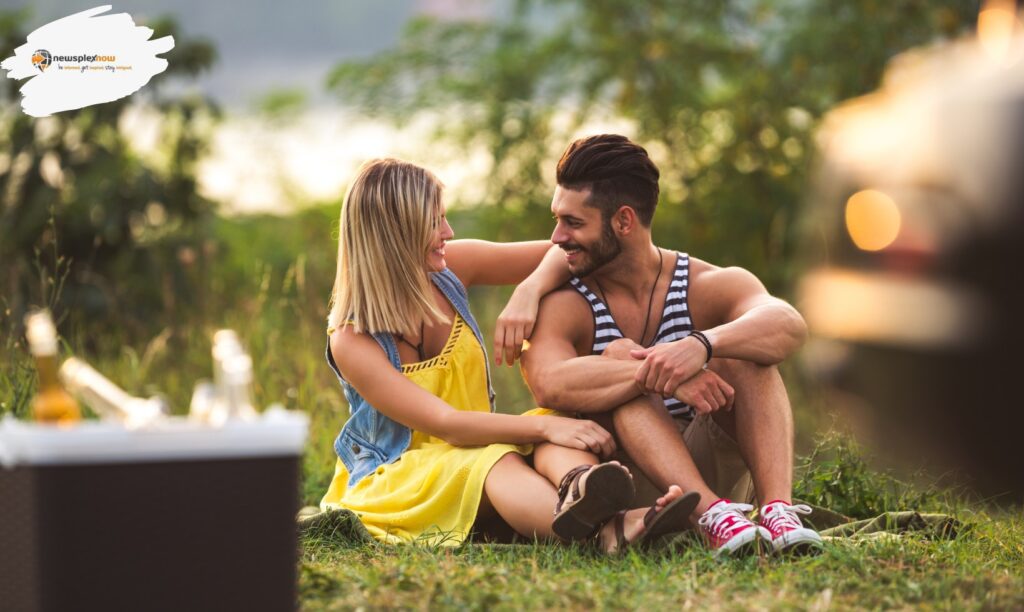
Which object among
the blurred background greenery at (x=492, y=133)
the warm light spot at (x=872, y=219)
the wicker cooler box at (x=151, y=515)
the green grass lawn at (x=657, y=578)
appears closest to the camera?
the wicker cooler box at (x=151, y=515)

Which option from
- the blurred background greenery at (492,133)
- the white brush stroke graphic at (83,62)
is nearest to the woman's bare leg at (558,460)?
the white brush stroke graphic at (83,62)

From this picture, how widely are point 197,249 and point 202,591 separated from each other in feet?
15.3

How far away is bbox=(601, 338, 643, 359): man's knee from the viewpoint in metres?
3.71

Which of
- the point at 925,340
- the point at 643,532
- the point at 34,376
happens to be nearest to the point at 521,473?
the point at 643,532

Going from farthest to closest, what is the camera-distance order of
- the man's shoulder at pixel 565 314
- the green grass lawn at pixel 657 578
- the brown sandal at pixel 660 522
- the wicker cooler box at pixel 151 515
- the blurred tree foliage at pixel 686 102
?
the blurred tree foliage at pixel 686 102
the man's shoulder at pixel 565 314
the brown sandal at pixel 660 522
the green grass lawn at pixel 657 578
the wicker cooler box at pixel 151 515

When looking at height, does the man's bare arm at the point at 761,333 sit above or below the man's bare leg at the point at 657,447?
above

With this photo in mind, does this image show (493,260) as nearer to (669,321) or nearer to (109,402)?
(669,321)

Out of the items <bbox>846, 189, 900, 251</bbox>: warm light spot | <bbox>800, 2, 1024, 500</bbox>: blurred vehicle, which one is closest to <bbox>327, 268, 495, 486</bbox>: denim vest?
<bbox>800, 2, 1024, 500</bbox>: blurred vehicle

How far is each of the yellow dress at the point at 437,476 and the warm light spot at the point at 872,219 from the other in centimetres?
255

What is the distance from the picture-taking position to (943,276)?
5.27 m

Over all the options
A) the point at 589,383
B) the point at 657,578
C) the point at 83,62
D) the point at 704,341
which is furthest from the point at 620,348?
the point at 83,62

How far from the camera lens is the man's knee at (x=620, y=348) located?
12.2 feet

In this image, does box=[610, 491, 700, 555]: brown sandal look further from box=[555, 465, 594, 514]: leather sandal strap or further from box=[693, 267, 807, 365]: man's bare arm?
box=[693, 267, 807, 365]: man's bare arm

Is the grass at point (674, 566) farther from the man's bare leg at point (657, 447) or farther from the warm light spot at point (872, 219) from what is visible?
the warm light spot at point (872, 219)
